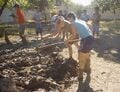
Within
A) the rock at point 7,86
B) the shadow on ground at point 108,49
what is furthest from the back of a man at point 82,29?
the shadow on ground at point 108,49

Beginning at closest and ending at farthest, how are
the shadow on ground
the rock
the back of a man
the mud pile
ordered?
the rock, the mud pile, the back of a man, the shadow on ground

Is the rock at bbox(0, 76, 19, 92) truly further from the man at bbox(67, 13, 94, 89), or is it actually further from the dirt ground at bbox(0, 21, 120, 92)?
the man at bbox(67, 13, 94, 89)

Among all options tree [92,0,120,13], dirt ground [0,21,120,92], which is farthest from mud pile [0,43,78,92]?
tree [92,0,120,13]

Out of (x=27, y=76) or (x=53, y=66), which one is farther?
(x=53, y=66)

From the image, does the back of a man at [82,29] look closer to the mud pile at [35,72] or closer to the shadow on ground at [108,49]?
the mud pile at [35,72]

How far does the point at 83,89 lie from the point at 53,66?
7.63 feet

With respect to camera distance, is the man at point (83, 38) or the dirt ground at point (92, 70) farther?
the man at point (83, 38)

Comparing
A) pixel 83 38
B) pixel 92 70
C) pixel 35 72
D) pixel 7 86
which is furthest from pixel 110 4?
pixel 7 86

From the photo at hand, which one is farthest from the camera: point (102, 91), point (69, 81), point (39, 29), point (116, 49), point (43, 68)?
point (39, 29)

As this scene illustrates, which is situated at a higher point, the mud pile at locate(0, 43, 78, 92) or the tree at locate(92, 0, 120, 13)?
the mud pile at locate(0, 43, 78, 92)

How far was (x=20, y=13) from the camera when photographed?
19.4 metres

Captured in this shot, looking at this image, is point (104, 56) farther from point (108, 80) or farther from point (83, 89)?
point (83, 89)

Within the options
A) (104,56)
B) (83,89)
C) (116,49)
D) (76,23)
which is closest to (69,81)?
(83,89)

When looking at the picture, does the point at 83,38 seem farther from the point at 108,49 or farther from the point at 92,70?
the point at 108,49
